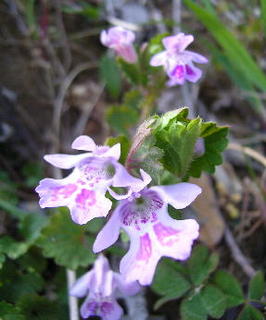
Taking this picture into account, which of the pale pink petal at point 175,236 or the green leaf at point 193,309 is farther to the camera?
the green leaf at point 193,309

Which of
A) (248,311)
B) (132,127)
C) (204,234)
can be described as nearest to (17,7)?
(132,127)

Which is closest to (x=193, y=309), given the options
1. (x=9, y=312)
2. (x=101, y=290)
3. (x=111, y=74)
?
(x=101, y=290)

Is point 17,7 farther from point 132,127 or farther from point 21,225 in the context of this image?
point 21,225

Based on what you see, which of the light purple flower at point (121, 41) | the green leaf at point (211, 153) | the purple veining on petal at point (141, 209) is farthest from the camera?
the light purple flower at point (121, 41)

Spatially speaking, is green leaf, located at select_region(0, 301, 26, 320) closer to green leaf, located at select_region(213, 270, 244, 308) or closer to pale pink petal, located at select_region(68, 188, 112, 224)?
pale pink petal, located at select_region(68, 188, 112, 224)

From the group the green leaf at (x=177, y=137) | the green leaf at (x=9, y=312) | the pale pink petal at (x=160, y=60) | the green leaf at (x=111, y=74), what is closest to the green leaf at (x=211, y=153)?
the green leaf at (x=177, y=137)

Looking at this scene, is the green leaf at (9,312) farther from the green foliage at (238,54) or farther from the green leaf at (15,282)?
the green foliage at (238,54)
